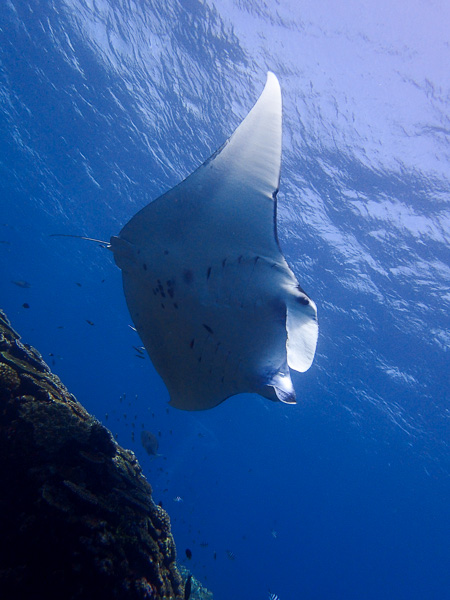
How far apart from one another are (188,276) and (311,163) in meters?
11.5

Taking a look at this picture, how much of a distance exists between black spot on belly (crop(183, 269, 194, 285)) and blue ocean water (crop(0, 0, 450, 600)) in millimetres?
10870

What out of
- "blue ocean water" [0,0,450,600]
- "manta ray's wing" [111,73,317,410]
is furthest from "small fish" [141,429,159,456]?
"manta ray's wing" [111,73,317,410]

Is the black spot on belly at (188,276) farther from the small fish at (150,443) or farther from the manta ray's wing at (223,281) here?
the small fish at (150,443)

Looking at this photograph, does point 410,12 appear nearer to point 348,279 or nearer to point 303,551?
point 348,279

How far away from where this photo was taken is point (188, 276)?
11.2ft

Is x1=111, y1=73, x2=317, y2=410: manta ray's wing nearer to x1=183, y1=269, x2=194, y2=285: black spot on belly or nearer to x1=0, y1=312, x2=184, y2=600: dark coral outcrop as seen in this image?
x1=183, y1=269, x2=194, y2=285: black spot on belly

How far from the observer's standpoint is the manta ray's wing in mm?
2688

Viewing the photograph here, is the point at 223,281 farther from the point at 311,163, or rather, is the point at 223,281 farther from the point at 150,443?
the point at 311,163

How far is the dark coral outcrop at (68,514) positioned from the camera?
2.47 meters

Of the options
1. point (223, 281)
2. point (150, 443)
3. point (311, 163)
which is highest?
point (223, 281)

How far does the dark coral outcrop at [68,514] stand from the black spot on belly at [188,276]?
1757 mm

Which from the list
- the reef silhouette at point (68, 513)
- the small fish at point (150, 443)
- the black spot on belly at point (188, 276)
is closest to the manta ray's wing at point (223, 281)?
the black spot on belly at point (188, 276)

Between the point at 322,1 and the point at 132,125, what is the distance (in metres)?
9.83

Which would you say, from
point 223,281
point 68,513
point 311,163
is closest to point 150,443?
point 68,513
